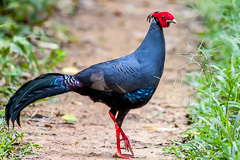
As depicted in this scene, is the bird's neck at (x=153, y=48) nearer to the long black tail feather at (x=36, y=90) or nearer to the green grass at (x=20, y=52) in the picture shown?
the long black tail feather at (x=36, y=90)

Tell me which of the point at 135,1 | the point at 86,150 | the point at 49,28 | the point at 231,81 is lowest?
the point at 86,150

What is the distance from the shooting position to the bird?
3895 mm

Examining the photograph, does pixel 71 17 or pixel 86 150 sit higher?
pixel 71 17

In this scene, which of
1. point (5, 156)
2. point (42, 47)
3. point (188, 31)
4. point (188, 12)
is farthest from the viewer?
point (188, 12)

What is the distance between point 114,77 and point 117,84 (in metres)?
0.07

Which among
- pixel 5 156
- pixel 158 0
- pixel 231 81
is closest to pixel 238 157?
pixel 231 81

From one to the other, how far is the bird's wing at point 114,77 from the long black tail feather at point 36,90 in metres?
0.13

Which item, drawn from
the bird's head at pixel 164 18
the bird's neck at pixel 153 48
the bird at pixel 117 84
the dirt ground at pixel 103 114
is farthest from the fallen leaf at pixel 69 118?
the bird's head at pixel 164 18

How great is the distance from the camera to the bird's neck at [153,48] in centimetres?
404

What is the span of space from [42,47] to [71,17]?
340cm

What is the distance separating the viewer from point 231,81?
148 inches

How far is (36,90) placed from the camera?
392 cm

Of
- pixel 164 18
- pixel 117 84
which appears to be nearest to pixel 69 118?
pixel 117 84

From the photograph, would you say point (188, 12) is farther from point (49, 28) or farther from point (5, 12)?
point (5, 12)
